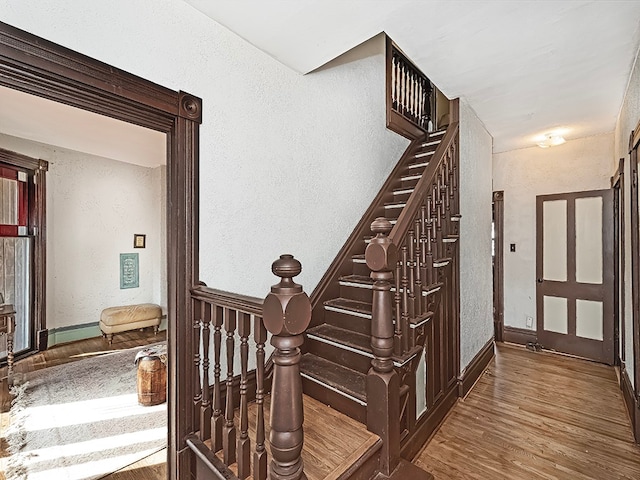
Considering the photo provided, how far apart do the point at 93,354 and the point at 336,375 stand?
11.6 ft

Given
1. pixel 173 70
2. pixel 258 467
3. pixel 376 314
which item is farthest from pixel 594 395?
pixel 173 70

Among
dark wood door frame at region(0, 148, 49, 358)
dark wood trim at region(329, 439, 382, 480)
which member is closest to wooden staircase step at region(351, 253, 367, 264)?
dark wood trim at region(329, 439, 382, 480)

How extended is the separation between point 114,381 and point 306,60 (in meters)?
3.47

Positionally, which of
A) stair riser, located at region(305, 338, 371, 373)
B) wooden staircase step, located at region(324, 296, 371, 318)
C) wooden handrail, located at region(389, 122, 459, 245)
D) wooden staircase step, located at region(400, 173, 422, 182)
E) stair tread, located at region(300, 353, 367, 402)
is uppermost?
wooden staircase step, located at region(400, 173, 422, 182)

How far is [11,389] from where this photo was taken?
2.96 meters

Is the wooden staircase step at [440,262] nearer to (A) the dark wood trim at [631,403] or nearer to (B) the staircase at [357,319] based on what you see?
(B) the staircase at [357,319]

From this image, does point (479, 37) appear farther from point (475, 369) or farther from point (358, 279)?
point (475, 369)

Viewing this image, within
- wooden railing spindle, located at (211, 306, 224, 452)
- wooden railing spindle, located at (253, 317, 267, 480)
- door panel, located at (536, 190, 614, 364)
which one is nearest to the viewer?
wooden railing spindle, located at (253, 317, 267, 480)

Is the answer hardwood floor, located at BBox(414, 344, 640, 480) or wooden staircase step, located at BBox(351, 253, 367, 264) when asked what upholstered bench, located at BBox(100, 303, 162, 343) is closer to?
wooden staircase step, located at BBox(351, 253, 367, 264)

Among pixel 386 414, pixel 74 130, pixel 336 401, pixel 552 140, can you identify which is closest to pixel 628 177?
pixel 552 140

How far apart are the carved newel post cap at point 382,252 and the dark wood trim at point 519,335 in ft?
12.6

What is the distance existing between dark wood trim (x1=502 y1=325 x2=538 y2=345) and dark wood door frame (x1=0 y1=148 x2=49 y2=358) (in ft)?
20.2

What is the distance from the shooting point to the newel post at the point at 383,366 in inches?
66.6

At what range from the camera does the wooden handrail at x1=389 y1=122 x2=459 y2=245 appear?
6.39ft
